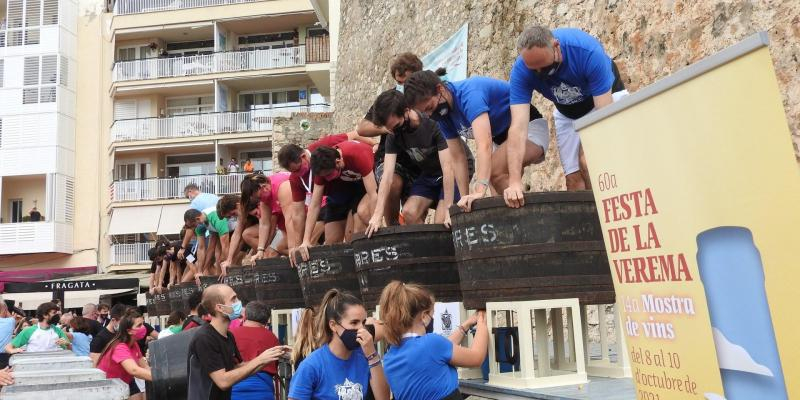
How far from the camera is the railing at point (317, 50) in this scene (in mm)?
28906

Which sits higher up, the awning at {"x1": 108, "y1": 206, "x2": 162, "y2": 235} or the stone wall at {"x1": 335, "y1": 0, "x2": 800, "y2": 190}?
the awning at {"x1": 108, "y1": 206, "x2": 162, "y2": 235}

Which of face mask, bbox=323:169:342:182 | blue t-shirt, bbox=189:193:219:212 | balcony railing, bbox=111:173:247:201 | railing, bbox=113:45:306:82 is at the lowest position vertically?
face mask, bbox=323:169:342:182

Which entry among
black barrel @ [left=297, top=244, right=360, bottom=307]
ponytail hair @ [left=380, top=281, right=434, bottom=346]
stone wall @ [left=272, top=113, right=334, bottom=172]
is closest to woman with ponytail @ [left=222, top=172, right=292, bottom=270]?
black barrel @ [left=297, top=244, right=360, bottom=307]

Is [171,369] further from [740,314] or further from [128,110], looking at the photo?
[128,110]

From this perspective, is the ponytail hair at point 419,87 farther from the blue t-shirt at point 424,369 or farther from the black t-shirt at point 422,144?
the blue t-shirt at point 424,369

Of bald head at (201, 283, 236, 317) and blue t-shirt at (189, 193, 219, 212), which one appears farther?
blue t-shirt at (189, 193, 219, 212)

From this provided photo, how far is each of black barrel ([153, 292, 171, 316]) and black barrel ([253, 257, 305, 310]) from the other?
5761 mm

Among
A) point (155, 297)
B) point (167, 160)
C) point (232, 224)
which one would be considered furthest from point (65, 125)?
point (232, 224)

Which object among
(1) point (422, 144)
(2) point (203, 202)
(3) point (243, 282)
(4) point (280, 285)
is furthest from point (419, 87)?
(2) point (203, 202)

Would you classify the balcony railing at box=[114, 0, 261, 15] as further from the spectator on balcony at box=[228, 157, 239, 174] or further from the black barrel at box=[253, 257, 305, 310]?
the black barrel at box=[253, 257, 305, 310]

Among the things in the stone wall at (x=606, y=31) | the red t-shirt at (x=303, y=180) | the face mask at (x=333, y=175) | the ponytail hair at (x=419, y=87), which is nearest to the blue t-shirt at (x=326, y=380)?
the ponytail hair at (x=419, y=87)

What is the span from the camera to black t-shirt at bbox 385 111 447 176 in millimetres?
5406

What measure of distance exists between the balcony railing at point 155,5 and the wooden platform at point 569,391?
101 feet

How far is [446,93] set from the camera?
470 cm
